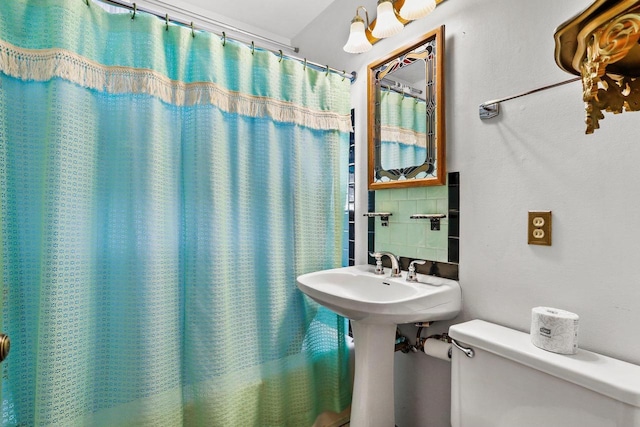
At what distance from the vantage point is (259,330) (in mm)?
1410

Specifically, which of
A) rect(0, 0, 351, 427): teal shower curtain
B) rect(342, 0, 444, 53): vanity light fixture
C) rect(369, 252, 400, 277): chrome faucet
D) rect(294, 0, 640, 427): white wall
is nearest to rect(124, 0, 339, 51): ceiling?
rect(342, 0, 444, 53): vanity light fixture

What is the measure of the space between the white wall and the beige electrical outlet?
2cm

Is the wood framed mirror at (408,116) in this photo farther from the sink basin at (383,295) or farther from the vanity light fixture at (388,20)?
the sink basin at (383,295)

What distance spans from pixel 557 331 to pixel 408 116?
99 centimetres

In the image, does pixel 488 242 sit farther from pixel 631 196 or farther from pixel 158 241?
pixel 158 241

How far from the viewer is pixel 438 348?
125cm

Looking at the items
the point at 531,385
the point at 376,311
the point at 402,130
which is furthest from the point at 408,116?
the point at 531,385

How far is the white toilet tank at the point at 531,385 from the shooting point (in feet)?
2.37

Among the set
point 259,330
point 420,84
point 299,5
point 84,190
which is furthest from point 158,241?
point 299,5

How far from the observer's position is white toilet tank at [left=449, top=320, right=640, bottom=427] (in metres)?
0.72

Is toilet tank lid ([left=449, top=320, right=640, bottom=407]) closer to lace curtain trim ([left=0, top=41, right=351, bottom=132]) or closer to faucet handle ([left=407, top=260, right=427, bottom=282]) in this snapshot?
faucet handle ([left=407, top=260, right=427, bottom=282])

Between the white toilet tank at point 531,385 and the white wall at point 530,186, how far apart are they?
0.45 ft

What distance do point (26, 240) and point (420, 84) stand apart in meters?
1.55

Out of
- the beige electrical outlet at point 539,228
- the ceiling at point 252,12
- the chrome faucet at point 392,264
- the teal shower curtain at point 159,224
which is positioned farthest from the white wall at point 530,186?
the ceiling at point 252,12
